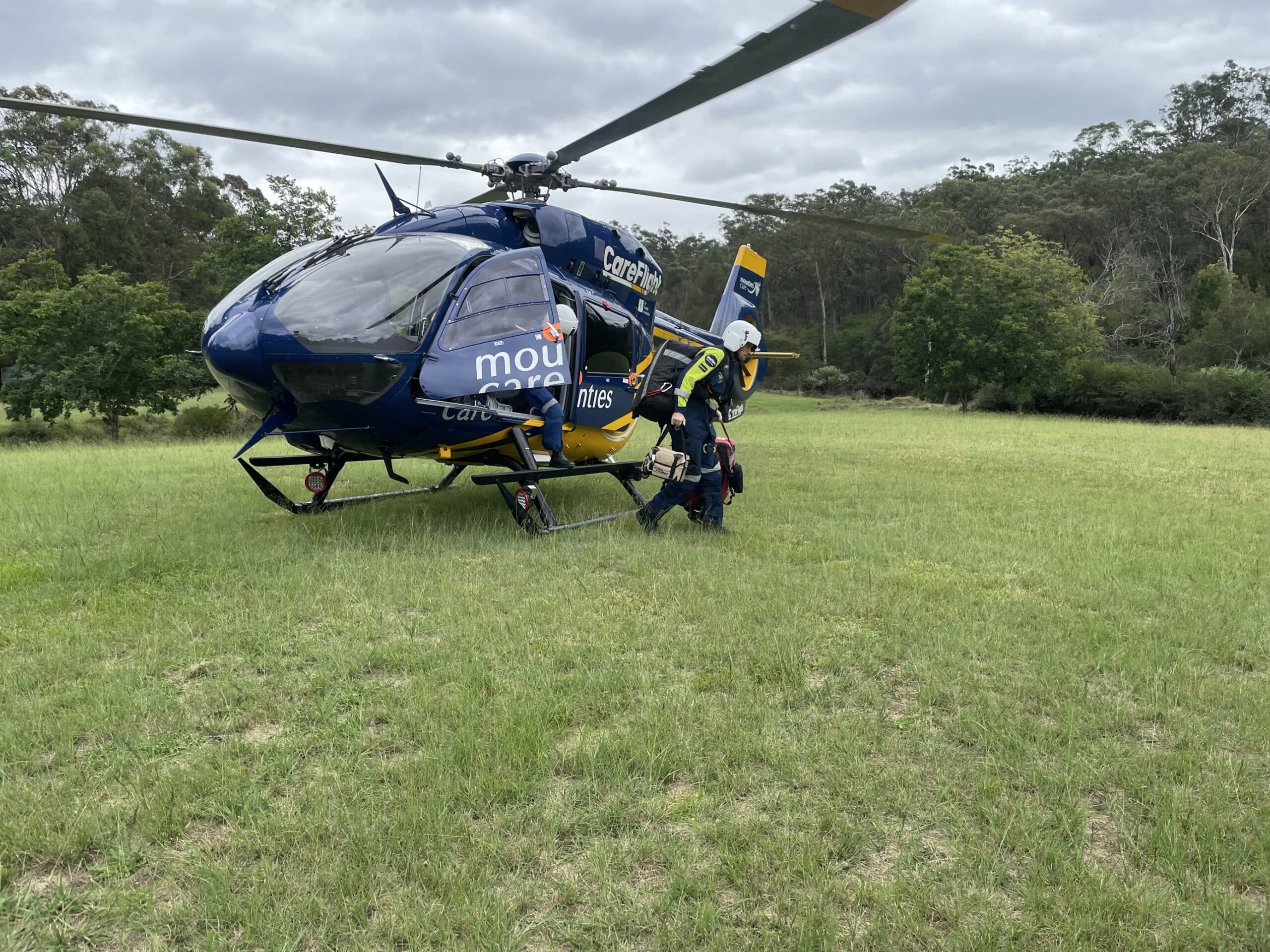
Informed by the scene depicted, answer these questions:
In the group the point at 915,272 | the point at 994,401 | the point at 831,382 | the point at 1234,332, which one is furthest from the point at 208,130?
the point at 915,272

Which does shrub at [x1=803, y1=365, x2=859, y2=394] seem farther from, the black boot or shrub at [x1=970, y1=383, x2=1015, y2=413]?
the black boot

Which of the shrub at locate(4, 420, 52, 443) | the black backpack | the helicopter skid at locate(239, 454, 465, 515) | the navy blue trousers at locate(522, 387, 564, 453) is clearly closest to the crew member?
the navy blue trousers at locate(522, 387, 564, 453)

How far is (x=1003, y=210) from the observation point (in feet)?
178

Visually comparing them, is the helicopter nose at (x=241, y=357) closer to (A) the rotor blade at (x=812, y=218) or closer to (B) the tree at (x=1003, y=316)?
(A) the rotor blade at (x=812, y=218)

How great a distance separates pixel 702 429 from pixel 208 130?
4419 millimetres

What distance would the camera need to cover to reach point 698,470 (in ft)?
22.5

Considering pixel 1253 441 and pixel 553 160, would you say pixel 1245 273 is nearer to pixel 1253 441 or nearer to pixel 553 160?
pixel 1253 441

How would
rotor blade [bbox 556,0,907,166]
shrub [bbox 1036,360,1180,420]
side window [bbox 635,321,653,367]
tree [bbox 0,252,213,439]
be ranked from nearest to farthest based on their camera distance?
rotor blade [bbox 556,0,907,166] → side window [bbox 635,321,653,367] → tree [bbox 0,252,213,439] → shrub [bbox 1036,360,1180,420]

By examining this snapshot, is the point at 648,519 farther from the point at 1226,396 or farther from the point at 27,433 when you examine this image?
the point at 1226,396

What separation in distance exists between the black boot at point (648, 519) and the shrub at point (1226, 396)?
3089 centimetres

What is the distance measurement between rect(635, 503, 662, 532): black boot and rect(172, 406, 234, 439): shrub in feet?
75.3

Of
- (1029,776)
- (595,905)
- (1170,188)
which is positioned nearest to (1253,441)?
(1029,776)

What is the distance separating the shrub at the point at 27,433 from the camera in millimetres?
24062

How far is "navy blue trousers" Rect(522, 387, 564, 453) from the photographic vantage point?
257 inches
